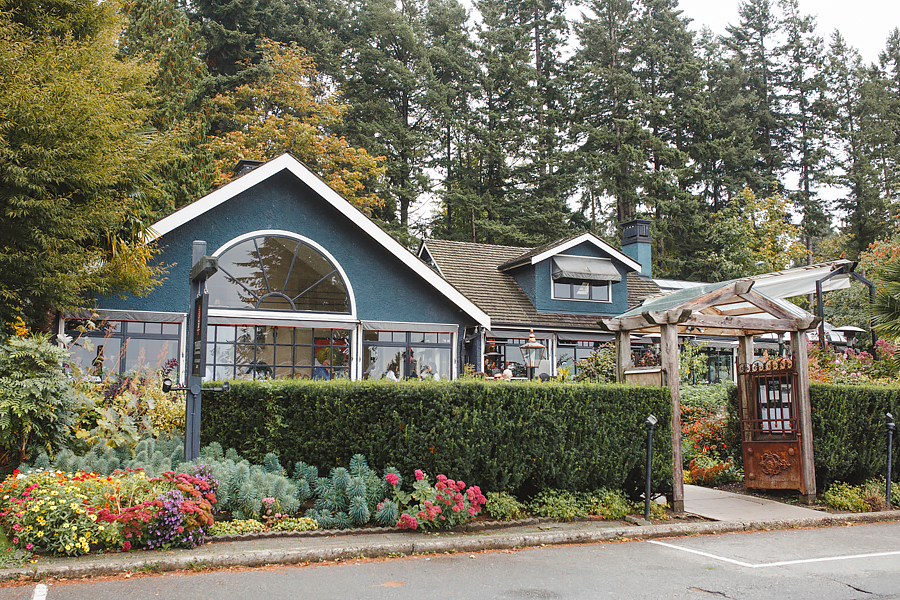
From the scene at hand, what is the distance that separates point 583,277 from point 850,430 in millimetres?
12837

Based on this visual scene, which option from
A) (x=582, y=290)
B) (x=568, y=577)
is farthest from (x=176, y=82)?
(x=568, y=577)

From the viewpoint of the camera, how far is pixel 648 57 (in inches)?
1608

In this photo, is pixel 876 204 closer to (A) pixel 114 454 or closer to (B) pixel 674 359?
(B) pixel 674 359

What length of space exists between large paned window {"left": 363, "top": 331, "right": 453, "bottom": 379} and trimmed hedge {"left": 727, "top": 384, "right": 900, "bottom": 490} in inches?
357

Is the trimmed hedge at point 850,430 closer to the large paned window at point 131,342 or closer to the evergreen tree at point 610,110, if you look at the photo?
the large paned window at point 131,342

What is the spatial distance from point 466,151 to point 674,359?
1117 inches

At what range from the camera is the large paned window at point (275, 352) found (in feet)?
52.9

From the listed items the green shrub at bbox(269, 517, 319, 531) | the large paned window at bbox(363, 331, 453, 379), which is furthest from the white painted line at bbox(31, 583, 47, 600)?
the large paned window at bbox(363, 331, 453, 379)

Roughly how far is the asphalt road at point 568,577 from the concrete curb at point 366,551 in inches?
5.2

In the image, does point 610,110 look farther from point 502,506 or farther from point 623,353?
point 502,506

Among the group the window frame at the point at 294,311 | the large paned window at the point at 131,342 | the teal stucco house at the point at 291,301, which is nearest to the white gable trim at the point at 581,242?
the teal stucco house at the point at 291,301

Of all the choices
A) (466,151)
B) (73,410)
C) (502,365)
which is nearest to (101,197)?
(73,410)

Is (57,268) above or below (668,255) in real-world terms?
below

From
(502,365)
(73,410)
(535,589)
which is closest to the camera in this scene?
(535,589)
